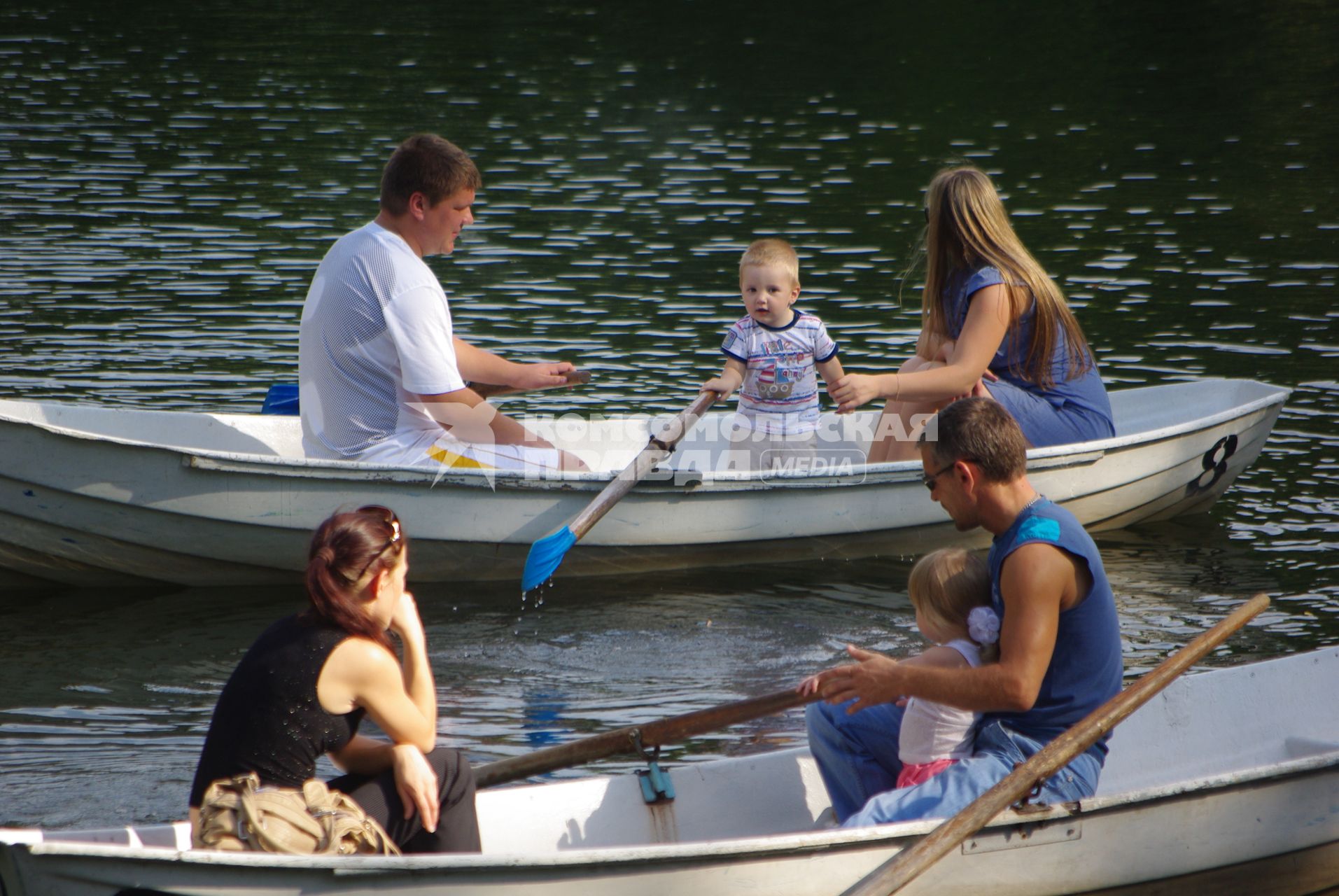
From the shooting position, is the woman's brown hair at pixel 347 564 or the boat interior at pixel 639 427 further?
the boat interior at pixel 639 427

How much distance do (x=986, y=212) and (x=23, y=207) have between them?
33.9 feet

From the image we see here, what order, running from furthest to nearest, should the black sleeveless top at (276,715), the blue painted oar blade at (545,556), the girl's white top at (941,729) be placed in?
the blue painted oar blade at (545,556) < the girl's white top at (941,729) < the black sleeveless top at (276,715)

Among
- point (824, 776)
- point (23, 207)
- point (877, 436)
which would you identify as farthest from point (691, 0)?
point (824, 776)

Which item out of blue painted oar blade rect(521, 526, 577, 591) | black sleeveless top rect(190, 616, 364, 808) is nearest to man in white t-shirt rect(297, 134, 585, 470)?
blue painted oar blade rect(521, 526, 577, 591)

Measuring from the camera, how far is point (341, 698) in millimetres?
3314

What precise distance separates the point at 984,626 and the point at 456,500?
9.57 ft

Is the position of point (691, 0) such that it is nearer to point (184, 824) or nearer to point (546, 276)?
point (546, 276)

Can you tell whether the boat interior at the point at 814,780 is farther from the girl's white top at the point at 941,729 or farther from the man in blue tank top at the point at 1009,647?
the girl's white top at the point at 941,729

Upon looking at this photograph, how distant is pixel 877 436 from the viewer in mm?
6730

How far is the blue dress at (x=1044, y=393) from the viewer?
20.0 ft

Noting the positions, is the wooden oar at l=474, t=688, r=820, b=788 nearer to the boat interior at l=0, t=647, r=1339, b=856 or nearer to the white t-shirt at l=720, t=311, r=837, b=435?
the boat interior at l=0, t=647, r=1339, b=856

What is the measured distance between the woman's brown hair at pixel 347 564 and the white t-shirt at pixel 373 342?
235 cm

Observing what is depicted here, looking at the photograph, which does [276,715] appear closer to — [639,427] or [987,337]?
[987,337]

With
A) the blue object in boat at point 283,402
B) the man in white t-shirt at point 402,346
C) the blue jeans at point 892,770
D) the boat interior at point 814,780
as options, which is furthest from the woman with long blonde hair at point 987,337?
the blue object in boat at point 283,402
